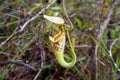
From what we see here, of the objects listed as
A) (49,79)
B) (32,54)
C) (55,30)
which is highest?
(55,30)

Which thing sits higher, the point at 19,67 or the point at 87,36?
the point at 87,36

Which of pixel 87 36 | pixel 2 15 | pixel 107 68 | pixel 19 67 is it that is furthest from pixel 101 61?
pixel 2 15

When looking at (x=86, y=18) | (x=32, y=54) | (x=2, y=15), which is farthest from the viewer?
(x=86, y=18)

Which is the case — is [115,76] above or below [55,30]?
below

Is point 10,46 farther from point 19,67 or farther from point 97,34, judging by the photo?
point 97,34

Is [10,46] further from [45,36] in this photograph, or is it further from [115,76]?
[115,76]

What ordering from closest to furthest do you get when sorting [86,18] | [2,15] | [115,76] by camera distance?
[115,76]
[2,15]
[86,18]

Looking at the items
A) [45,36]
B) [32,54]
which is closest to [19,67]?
[32,54]

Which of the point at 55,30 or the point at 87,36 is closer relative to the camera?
the point at 55,30

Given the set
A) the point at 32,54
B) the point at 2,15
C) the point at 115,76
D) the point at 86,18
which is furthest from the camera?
the point at 86,18
